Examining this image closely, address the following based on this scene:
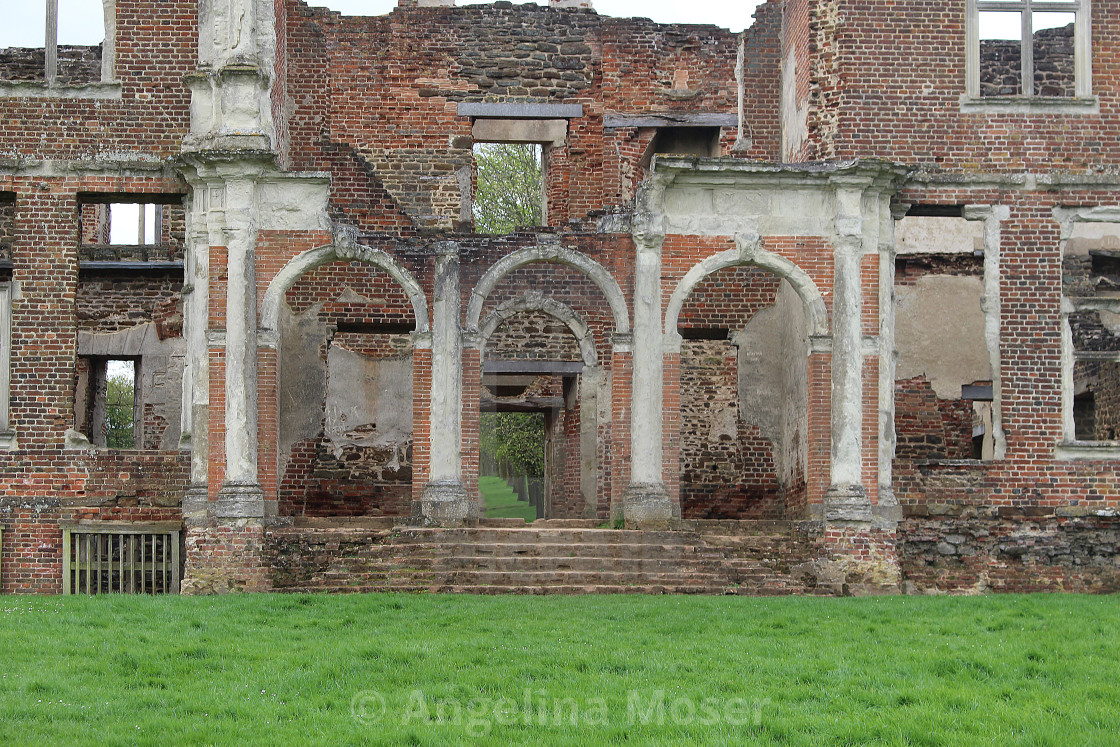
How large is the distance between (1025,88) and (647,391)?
6.03 m

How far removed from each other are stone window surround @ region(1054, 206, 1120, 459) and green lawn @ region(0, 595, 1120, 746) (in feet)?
13.2

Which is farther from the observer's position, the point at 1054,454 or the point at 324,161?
the point at 324,161

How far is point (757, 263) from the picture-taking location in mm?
17375

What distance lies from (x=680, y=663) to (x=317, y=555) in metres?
6.62

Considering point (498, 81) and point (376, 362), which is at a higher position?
point (498, 81)

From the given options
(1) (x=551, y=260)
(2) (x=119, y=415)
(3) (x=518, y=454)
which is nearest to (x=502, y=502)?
(3) (x=518, y=454)

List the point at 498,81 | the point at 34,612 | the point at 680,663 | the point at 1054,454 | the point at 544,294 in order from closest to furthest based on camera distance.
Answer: the point at 680,663 < the point at 34,612 < the point at 1054,454 < the point at 544,294 < the point at 498,81

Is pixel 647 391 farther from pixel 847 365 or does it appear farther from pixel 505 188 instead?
pixel 505 188

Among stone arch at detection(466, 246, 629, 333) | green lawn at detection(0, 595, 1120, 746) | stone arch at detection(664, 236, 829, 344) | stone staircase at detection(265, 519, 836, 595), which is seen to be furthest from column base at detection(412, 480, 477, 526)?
stone arch at detection(664, 236, 829, 344)

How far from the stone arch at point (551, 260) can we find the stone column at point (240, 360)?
2.51 metres

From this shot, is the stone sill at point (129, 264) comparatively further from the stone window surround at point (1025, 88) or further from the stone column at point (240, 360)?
the stone window surround at point (1025, 88)

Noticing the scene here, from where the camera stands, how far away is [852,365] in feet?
56.1

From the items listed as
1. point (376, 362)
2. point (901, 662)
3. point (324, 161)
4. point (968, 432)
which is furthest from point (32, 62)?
point (901, 662)

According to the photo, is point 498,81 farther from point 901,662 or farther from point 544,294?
point 901,662
